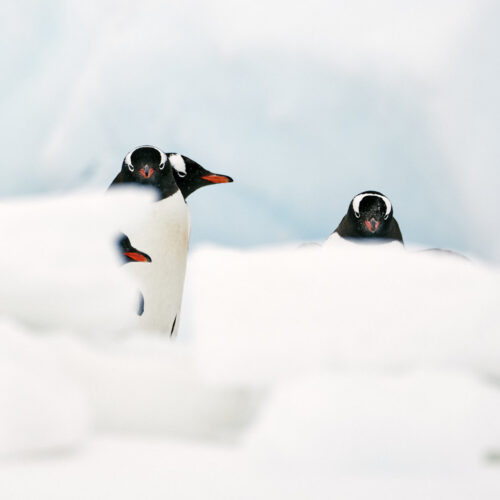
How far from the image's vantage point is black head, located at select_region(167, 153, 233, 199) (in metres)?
1.87

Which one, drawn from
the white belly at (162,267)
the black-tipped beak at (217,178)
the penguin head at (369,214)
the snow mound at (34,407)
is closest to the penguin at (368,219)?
the penguin head at (369,214)

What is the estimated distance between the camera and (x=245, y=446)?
0.34m

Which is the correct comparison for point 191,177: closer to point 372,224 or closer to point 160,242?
point 160,242

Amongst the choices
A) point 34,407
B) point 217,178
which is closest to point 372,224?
point 217,178

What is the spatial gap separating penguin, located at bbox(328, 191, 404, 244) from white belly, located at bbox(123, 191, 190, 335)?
0.35m

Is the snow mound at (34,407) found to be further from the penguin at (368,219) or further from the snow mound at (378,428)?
the penguin at (368,219)

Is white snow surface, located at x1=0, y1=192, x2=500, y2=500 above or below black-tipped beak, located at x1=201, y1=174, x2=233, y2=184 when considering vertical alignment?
below

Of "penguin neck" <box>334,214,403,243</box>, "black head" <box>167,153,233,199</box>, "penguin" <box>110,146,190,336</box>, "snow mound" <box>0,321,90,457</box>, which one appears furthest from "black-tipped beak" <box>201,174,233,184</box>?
"snow mound" <box>0,321,90,457</box>

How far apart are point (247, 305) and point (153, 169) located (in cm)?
118

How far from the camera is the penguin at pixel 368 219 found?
1.38 metres

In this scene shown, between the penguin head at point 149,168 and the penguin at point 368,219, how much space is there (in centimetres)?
40

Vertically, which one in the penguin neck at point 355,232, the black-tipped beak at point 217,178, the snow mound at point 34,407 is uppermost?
the black-tipped beak at point 217,178

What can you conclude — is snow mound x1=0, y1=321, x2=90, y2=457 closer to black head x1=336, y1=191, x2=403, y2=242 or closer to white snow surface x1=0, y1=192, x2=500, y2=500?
white snow surface x1=0, y1=192, x2=500, y2=500

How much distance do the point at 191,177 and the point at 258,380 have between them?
5.00 ft
